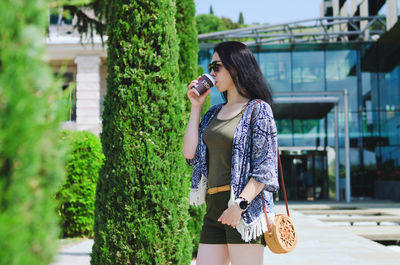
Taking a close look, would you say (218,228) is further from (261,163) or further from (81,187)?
(81,187)

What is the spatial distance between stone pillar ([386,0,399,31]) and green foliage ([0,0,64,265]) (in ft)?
71.9

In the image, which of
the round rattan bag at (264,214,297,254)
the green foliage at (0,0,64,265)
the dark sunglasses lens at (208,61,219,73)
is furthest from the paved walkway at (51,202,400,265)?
the green foliage at (0,0,64,265)

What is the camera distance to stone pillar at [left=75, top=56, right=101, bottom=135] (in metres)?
20.2

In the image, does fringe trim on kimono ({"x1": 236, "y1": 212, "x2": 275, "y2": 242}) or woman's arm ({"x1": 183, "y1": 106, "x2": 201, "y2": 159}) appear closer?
fringe trim on kimono ({"x1": 236, "y1": 212, "x2": 275, "y2": 242})

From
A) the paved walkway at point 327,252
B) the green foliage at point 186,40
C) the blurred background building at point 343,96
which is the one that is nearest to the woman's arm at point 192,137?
the paved walkway at point 327,252

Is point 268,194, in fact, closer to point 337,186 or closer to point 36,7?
point 36,7

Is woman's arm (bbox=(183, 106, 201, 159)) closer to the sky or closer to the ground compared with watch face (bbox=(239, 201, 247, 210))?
closer to the sky

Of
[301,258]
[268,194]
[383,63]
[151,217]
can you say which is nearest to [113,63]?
[151,217]

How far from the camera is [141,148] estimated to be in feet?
13.2

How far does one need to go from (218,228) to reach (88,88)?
18.7 metres

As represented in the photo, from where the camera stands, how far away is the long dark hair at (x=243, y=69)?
280 cm

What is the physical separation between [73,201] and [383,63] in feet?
64.5

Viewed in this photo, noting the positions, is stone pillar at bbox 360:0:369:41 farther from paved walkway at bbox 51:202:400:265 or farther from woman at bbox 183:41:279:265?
woman at bbox 183:41:279:265

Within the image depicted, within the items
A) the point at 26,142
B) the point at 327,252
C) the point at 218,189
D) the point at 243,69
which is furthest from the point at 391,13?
the point at 26,142
